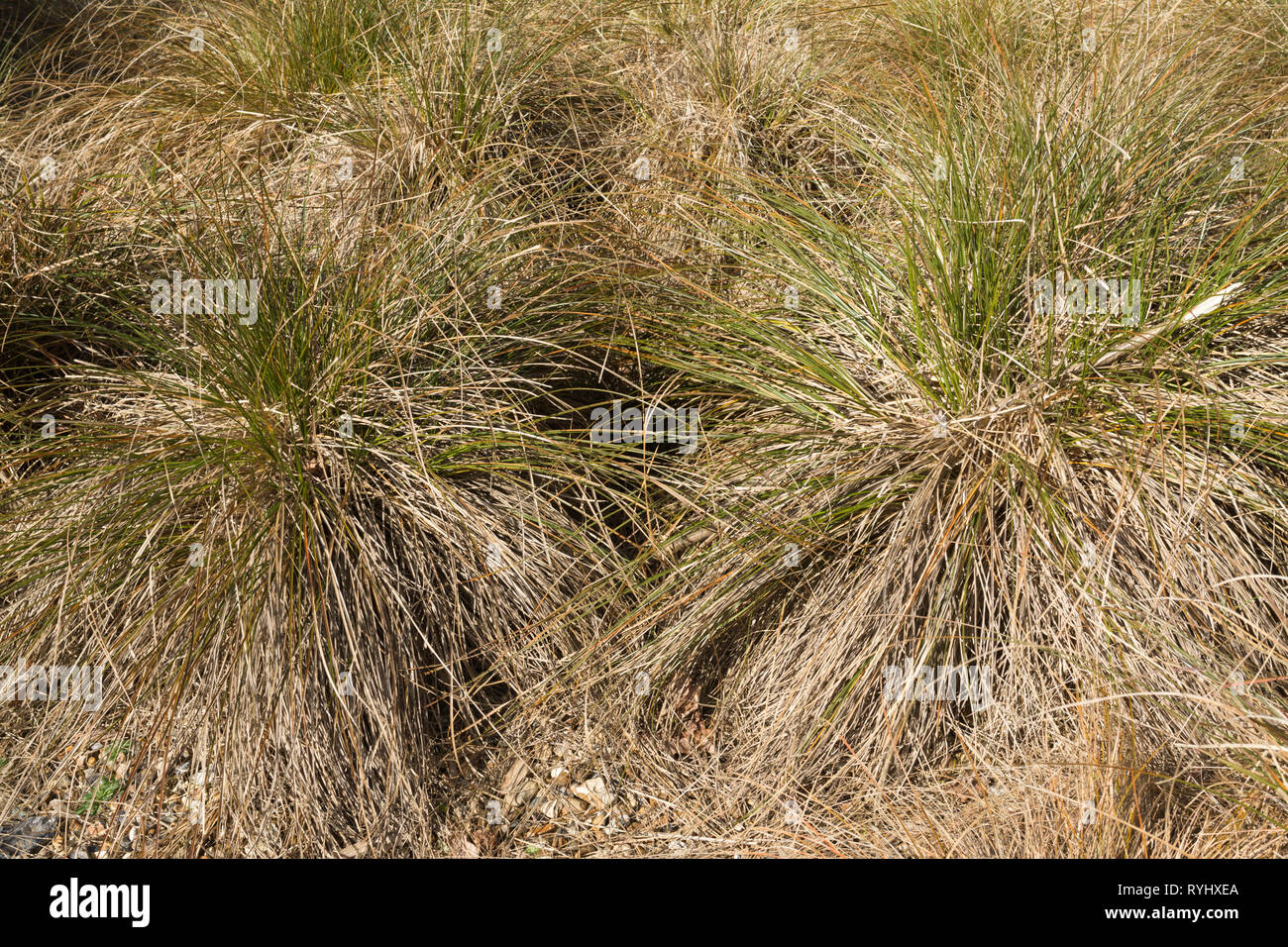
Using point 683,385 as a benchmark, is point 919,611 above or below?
below

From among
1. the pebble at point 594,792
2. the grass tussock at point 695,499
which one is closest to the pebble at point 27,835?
the grass tussock at point 695,499

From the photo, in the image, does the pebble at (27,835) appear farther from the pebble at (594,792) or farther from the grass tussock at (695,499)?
the pebble at (594,792)

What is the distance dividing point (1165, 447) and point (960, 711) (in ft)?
2.78

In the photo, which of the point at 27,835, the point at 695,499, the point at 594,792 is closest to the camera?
the point at 27,835

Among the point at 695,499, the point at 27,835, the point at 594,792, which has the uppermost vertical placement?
the point at 695,499

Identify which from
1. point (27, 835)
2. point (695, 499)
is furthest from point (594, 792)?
point (27, 835)

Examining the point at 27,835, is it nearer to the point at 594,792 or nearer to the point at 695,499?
the point at 594,792

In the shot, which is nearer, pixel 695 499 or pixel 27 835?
pixel 27 835

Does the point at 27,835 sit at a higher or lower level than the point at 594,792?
lower

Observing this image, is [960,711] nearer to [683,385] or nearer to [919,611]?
[919,611]

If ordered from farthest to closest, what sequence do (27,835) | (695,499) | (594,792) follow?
(695,499), (594,792), (27,835)
